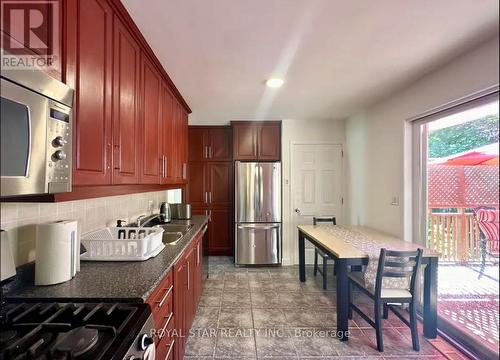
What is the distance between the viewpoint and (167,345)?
150 cm

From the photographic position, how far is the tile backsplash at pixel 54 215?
3.90ft

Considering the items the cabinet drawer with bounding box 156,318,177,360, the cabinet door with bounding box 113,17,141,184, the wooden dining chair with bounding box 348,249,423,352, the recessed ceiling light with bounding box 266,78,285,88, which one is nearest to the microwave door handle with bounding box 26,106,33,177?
the cabinet door with bounding box 113,17,141,184

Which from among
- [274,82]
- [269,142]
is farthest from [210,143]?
[274,82]

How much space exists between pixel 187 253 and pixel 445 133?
248 centimetres

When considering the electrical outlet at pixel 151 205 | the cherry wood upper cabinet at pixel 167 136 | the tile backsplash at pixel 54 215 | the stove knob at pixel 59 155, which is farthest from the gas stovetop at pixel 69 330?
the electrical outlet at pixel 151 205

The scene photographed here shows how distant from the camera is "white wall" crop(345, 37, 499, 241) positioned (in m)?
1.83

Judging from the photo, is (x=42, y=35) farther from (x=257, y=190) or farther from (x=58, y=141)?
(x=257, y=190)

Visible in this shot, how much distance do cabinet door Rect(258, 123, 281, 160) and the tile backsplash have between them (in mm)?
2092

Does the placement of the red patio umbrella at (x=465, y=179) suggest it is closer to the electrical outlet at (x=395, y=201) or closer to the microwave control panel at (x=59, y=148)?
the electrical outlet at (x=395, y=201)

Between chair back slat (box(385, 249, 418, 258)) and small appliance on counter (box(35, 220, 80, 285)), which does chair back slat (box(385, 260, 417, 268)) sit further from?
small appliance on counter (box(35, 220, 80, 285))

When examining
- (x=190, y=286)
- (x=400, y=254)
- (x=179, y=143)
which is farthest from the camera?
(x=179, y=143)

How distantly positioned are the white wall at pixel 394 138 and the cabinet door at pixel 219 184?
1958 mm

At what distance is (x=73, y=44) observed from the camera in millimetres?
1108

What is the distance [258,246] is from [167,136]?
7.49 feet
